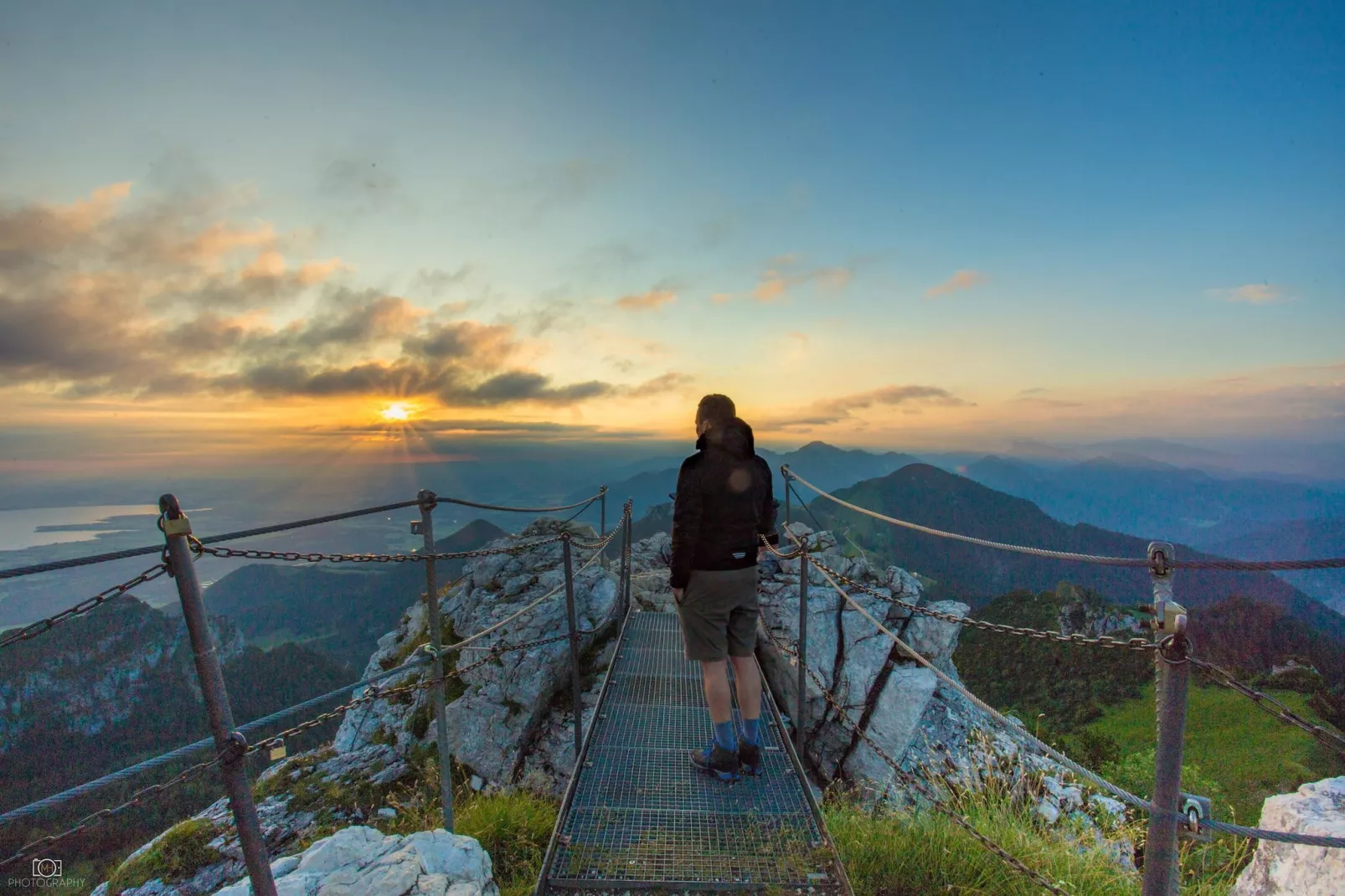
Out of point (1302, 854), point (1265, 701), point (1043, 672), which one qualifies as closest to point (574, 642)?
point (1265, 701)

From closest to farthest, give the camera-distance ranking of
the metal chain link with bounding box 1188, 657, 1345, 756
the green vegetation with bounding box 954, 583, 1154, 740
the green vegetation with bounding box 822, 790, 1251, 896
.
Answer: the metal chain link with bounding box 1188, 657, 1345, 756 < the green vegetation with bounding box 822, 790, 1251, 896 < the green vegetation with bounding box 954, 583, 1154, 740

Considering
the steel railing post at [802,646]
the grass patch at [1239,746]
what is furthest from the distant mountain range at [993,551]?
the steel railing post at [802,646]

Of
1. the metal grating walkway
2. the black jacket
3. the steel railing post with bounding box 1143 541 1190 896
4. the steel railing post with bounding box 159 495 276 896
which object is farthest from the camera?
the black jacket

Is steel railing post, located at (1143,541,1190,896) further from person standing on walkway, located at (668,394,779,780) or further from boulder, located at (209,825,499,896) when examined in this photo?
boulder, located at (209,825,499,896)

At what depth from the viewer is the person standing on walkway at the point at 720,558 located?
3.86 meters

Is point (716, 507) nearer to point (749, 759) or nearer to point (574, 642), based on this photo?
point (574, 642)

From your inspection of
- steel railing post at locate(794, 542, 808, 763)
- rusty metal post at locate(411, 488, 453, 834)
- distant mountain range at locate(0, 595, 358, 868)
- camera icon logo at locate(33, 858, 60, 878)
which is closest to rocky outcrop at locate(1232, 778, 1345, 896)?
steel railing post at locate(794, 542, 808, 763)

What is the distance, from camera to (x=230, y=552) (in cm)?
221

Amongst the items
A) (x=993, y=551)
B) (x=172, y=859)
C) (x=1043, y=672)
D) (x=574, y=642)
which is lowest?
(x=1043, y=672)

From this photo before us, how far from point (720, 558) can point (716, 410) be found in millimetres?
989

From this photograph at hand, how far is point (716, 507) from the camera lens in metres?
3.87

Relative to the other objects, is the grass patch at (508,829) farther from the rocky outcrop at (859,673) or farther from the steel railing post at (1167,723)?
the rocky outcrop at (859,673)

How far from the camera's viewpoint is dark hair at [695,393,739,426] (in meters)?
3.99

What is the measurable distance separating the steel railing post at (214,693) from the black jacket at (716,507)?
2.33 m
